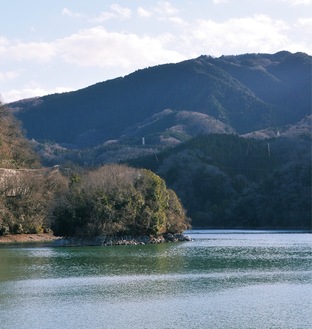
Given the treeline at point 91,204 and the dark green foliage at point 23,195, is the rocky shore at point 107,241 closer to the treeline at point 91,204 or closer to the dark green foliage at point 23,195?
the treeline at point 91,204

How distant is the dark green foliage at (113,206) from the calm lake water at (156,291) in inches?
547

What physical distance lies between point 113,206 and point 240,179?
8295 centimetres

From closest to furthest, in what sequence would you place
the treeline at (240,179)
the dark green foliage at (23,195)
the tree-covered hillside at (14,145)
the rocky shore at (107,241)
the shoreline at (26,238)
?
the rocky shore at (107,241)
the shoreline at (26,238)
the dark green foliage at (23,195)
the tree-covered hillside at (14,145)
the treeline at (240,179)

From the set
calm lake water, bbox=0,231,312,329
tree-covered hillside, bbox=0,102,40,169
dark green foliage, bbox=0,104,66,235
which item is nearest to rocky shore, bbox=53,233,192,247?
dark green foliage, bbox=0,104,66,235

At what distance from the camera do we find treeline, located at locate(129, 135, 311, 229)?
13300 centimetres

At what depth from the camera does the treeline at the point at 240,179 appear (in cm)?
13300

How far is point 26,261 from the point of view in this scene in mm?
53781

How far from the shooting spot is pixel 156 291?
1462 inches

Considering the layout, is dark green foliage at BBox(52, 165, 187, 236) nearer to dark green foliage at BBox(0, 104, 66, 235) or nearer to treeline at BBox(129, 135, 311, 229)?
dark green foliage at BBox(0, 104, 66, 235)

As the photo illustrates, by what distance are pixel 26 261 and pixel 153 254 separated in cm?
1116

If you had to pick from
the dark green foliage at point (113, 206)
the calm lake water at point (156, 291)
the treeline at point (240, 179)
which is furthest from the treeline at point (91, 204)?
the treeline at point (240, 179)

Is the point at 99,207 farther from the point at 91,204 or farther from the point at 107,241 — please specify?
the point at 107,241

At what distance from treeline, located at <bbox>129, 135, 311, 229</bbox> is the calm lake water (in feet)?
242

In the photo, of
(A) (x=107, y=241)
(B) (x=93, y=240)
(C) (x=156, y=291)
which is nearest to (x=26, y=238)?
(B) (x=93, y=240)
